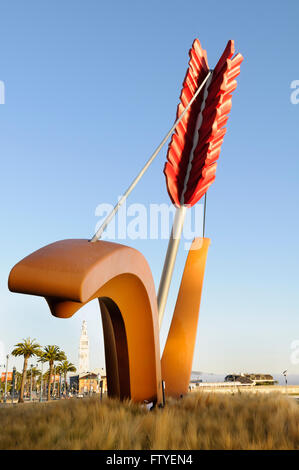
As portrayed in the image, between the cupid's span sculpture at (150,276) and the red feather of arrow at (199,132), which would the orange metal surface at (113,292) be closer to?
the cupid's span sculpture at (150,276)

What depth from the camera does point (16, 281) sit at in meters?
6.13

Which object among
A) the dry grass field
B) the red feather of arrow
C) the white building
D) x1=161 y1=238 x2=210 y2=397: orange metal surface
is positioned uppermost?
the red feather of arrow

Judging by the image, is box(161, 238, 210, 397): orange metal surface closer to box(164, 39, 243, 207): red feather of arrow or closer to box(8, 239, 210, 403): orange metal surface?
box(8, 239, 210, 403): orange metal surface

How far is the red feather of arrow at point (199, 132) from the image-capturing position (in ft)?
44.0

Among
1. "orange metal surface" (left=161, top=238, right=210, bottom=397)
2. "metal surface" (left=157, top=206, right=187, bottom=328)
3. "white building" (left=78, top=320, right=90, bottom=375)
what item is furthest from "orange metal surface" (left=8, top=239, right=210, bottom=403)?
"white building" (left=78, top=320, right=90, bottom=375)

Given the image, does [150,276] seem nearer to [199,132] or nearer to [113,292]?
[113,292]

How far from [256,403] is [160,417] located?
328 centimetres

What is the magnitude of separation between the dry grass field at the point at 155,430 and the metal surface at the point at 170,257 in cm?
408

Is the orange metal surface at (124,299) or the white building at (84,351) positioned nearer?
the orange metal surface at (124,299)

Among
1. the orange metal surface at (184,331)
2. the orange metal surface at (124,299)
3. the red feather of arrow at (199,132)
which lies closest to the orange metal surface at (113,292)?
the orange metal surface at (124,299)

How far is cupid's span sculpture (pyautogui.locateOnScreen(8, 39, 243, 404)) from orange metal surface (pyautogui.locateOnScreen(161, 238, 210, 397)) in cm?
3

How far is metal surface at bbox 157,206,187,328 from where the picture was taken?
12383 millimetres
